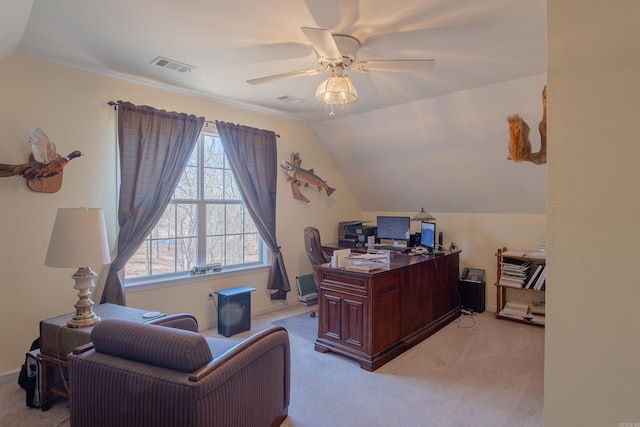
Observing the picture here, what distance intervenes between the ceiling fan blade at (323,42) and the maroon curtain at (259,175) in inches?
77.5

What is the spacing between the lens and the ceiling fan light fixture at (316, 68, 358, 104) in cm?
242

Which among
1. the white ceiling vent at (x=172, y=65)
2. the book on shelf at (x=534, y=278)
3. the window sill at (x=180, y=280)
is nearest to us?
the white ceiling vent at (x=172, y=65)

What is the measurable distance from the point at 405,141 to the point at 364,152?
2.26ft

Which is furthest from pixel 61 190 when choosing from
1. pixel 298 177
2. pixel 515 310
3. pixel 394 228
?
pixel 515 310

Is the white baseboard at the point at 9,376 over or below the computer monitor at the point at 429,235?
below

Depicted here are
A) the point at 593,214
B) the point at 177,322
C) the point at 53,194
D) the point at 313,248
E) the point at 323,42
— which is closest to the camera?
the point at 593,214

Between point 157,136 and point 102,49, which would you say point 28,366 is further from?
point 102,49

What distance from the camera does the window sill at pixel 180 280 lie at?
11.0 feet

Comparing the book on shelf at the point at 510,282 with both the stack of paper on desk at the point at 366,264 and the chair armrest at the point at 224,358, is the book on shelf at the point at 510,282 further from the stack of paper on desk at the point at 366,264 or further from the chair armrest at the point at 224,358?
the chair armrest at the point at 224,358

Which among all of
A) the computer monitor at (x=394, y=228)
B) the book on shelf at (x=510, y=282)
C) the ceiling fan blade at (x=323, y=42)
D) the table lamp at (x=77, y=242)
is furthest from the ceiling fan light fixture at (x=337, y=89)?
the book on shelf at (x=510, y=282)

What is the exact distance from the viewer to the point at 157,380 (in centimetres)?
148

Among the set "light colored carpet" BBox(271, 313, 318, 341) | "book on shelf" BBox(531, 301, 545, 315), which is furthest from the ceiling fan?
"book on shelf" BBox(531, 301, 545, 315)

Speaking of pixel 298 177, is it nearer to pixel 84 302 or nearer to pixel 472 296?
pixel 472 296

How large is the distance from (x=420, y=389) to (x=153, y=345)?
6.47 ft
